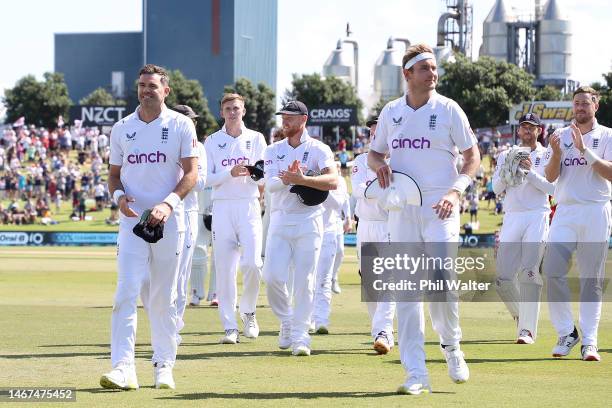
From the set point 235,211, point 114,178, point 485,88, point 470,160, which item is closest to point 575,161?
point 470,160

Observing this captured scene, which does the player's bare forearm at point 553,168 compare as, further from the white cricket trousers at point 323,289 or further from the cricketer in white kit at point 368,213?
the white cricket trousers at point 323,289

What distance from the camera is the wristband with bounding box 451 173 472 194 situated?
31.3ft

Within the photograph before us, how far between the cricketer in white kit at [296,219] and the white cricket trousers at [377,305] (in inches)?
27.3

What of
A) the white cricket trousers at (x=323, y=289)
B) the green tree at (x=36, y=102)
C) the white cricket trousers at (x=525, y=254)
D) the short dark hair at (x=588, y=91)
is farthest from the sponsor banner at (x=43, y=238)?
the green tree at (x=36, y=102)

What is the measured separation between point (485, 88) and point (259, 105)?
25.3 meters

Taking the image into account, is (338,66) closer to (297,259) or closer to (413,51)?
(297,259)

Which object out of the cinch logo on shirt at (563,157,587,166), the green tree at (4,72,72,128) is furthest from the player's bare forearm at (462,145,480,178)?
the green tree at (4,72,72,128)

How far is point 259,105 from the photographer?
123812 millimetres

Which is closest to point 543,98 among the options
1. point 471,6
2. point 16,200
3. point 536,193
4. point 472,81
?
point 472,81

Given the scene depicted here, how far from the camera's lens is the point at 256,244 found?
46.3ft

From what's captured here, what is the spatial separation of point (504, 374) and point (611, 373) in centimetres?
93

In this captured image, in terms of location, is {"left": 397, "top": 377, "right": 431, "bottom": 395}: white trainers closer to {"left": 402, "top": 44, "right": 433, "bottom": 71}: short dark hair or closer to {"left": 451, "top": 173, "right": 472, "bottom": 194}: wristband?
{"left": 451, "top": 173, "right": 472, "bottom": 194}: wristband

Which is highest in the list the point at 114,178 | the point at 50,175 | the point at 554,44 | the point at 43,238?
the point at 554,44

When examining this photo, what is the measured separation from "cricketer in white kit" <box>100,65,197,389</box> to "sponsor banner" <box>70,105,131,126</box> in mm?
70515
